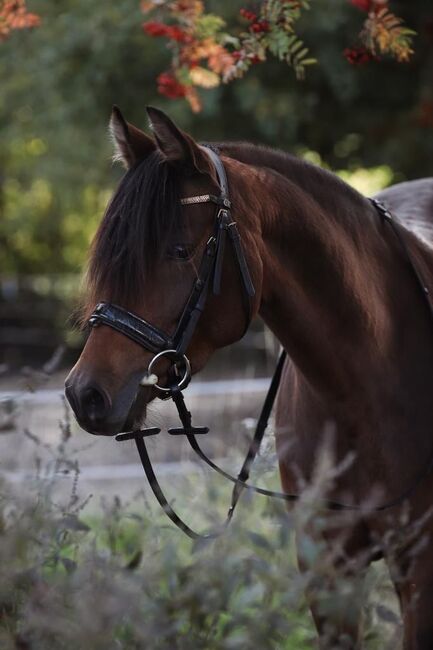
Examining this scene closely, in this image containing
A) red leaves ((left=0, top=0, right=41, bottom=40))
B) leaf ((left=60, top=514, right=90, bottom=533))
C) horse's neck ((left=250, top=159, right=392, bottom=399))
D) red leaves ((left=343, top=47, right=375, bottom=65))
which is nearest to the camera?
leaf ((left=60, top=514, right=90, bottom=533))

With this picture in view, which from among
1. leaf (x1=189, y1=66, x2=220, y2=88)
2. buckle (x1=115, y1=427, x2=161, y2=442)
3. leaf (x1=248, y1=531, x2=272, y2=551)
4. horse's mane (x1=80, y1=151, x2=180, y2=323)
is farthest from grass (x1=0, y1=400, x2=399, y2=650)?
leaf (x1=189, y1=66, x2=220, y2=88)

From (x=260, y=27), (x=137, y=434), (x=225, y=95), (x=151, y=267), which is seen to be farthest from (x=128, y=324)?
(x=225, y=95)

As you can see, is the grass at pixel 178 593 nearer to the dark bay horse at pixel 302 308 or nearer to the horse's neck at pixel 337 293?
the dark bay horse at pixel 302 308

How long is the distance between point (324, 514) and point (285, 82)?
20.6 feet

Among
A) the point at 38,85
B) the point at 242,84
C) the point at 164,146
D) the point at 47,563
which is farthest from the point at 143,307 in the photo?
the point at 38,85

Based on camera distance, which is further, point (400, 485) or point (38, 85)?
point (38, 85)

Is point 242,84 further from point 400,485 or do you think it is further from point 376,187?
point 376,187

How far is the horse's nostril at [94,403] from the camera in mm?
2430

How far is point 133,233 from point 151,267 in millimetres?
91

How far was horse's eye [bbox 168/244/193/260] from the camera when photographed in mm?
2592

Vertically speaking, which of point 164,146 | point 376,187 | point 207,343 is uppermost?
point 164,146

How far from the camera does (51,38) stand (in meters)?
9.45

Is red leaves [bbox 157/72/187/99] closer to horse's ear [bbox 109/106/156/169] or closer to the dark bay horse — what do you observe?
the dark bay horse

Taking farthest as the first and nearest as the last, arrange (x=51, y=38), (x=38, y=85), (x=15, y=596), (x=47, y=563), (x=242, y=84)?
(x=38, y=85), (x=51, y=38), (x=242, y=84), (x=47, y=563), (x=15, y=596)
